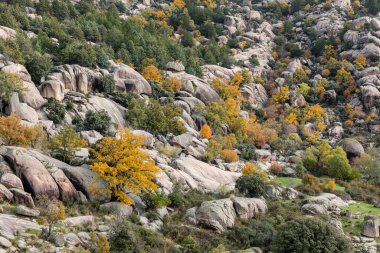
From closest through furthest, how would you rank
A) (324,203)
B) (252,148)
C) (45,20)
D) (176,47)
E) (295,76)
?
(324,203)
(252,148)
(45,20)
(176,47)
(295,76)

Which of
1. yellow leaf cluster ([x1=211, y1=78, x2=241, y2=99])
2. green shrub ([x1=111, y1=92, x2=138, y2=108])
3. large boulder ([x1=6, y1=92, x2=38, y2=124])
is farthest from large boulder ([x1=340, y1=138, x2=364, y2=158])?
large boulder ([x1=6, y1=92, x2=38, y2=124])

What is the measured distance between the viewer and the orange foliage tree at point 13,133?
1296 inches

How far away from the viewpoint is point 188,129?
5962 cm

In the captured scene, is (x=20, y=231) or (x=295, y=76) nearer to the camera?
(x=20, y=231)

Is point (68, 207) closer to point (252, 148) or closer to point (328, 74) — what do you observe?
point (252, 148)

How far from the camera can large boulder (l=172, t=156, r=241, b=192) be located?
41622 millimetres

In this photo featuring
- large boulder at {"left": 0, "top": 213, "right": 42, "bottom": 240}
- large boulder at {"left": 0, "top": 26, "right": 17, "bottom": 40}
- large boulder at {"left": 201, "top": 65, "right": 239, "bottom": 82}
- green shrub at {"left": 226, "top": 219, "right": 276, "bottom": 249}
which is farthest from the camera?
large boulder at {"left": 201, "top": 65, "right": 239, "bottom": 82}

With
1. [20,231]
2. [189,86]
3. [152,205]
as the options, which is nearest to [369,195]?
[152,205]

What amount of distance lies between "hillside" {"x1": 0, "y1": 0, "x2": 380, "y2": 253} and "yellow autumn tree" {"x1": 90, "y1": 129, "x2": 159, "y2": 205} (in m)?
0.13

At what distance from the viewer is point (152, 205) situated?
110ft

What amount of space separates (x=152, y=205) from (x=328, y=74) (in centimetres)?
8293

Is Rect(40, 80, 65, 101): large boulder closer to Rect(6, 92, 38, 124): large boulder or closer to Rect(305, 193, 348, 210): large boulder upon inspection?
Rect(6, 92, 38, 124): large boulder

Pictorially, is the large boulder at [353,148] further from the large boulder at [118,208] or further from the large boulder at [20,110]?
the large boulder at [20,110]

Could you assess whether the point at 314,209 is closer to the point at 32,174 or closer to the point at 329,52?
the point at 32,174
